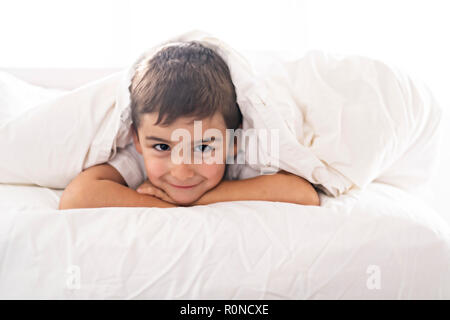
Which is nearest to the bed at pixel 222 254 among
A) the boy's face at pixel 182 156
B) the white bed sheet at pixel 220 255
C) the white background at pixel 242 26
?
the white bed sheet at pixel 220 255

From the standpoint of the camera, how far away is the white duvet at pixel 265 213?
683mm

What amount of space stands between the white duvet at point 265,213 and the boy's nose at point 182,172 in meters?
0.09

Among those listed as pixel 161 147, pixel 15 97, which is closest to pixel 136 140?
pixel 161 147

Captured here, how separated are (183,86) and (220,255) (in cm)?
34

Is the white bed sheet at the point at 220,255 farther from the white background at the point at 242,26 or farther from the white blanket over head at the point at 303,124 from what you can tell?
the white background at the point at 242,26

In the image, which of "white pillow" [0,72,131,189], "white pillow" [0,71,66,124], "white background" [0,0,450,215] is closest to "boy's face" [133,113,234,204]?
"white pillow" [0,72,131,189]

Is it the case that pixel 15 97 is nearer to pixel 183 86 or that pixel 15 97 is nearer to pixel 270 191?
pixel 183 86

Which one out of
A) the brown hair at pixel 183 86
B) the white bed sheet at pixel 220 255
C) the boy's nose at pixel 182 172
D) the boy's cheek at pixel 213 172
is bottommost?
the white bed sheet at pixel 220 255

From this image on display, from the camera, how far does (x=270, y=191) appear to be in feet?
2.78

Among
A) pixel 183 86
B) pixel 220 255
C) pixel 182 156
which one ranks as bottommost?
pixel 220 255

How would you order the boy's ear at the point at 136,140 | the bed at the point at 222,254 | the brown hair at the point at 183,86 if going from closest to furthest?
the bed at the point at 222,254 < the brown hair at the point at 183,86 < the boy's ear at the point at 136,140

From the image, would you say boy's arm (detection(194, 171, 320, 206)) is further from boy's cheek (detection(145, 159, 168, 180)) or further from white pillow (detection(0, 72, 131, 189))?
white pillow (detection(0, 72, 131, 189))

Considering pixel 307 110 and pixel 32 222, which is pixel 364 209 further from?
pixel 32 222

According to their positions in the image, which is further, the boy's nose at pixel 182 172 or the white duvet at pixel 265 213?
the boy's nose at pixel 182 172
